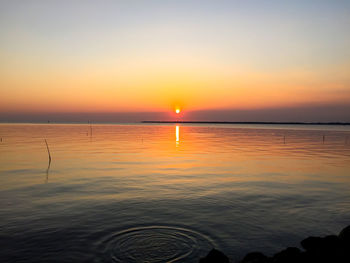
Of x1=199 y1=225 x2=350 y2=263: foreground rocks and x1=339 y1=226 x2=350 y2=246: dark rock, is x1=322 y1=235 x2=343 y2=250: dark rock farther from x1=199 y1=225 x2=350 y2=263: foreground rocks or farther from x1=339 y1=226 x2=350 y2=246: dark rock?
x1=339 y1=226 x2=350 y2=246: dark rock

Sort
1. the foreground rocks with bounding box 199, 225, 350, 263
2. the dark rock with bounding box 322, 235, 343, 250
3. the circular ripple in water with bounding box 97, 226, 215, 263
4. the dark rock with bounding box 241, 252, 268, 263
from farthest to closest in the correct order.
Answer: the circular ripple in water with bounding box 97, 226, 215, 263, the dark rock with bounding box 322, 235, 343, 250, the dark rock with bounding box 241, 252, 268, 263, the foreground rocks with bounding box 199, 225, 350, 263

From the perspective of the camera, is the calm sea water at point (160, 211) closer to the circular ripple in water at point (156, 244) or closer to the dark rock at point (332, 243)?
the circular ripple in water at point (156, 244)

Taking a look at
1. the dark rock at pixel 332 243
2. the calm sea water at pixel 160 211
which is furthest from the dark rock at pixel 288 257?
the calm sea water at pixel 160 211

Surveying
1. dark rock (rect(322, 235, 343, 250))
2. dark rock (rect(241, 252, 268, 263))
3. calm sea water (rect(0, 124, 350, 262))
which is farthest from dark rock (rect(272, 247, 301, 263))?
calm sea water (rect(0, 124, 350, 262))

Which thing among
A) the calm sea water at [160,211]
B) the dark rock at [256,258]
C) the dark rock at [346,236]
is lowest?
the calm sea water at [160,211]

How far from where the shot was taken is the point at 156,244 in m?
12.8

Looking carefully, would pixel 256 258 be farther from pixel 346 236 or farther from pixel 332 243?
pixel 346 236

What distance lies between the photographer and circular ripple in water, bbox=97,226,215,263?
1162 cm

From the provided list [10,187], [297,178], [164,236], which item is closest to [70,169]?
[10,187]

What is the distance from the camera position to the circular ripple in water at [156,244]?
1162 centimetres

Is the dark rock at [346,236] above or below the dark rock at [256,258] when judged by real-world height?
above

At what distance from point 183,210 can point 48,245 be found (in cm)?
838

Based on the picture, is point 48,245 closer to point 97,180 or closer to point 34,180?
point 97,180

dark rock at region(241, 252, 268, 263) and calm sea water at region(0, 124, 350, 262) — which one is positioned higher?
dark rock at region(241, 252, 268, 263)
